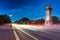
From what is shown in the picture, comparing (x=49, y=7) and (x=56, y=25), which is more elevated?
(x=49, y=7)

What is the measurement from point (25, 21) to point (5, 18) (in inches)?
414

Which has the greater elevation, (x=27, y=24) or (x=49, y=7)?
(x=49, y=7)

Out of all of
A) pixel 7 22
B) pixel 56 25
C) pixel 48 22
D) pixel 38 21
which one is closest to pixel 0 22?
pixel 7 22

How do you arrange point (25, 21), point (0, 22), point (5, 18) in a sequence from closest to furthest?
point (0, 22), point (25, 21), point (5, 18)

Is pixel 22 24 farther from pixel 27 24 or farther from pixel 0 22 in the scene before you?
pixel 0 22

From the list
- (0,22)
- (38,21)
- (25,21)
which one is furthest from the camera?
(25,21)

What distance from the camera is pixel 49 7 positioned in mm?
61938

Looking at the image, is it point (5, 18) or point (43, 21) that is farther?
point (5, 18)

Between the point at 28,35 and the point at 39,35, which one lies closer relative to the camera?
the point at 39,35

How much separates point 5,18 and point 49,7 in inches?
962

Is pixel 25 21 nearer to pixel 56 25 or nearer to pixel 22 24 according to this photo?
pixel 22 24

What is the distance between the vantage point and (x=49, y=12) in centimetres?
6116

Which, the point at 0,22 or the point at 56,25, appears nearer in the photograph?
the point at 56,25

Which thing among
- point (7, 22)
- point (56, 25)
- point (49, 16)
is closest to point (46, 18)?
point (49, 16)
